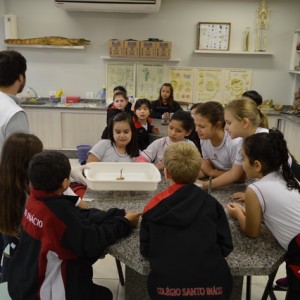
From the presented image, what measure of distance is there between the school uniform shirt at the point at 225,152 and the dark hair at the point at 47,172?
1.10 meters

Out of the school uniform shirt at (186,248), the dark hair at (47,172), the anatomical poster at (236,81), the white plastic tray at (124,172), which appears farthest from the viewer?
the anatomical poster at (236,81)

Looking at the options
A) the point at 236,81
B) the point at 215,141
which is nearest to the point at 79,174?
the point at 215,141

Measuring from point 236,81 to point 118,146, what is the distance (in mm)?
3648

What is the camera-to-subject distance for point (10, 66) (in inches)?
70.8

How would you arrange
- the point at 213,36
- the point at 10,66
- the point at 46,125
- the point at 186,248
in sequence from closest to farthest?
the point at 186,248, the point at 10,66, the point at 46,125, the point at 213,36

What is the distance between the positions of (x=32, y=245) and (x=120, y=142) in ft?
3.62

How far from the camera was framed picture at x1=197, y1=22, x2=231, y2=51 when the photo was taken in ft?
16.9

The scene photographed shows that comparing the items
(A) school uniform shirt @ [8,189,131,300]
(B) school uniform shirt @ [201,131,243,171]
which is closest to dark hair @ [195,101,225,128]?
(B) school uniform shirt @ [201,131,243,171]

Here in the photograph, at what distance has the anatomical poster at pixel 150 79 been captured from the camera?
211 inches

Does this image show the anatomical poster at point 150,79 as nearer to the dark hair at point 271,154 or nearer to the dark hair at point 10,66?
the dark hair at point 10,66

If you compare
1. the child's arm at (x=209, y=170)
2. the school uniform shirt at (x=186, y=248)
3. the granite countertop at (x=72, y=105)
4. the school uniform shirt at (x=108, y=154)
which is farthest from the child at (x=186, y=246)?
the granite countertop at (x=72, y=105)

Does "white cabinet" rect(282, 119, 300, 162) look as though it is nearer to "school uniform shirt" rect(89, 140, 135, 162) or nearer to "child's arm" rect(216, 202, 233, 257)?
"school uniform shirt" rect(89, 140, 135, 162)

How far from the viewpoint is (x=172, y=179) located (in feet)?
4.14

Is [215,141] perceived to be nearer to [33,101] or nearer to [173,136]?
[173,136]
